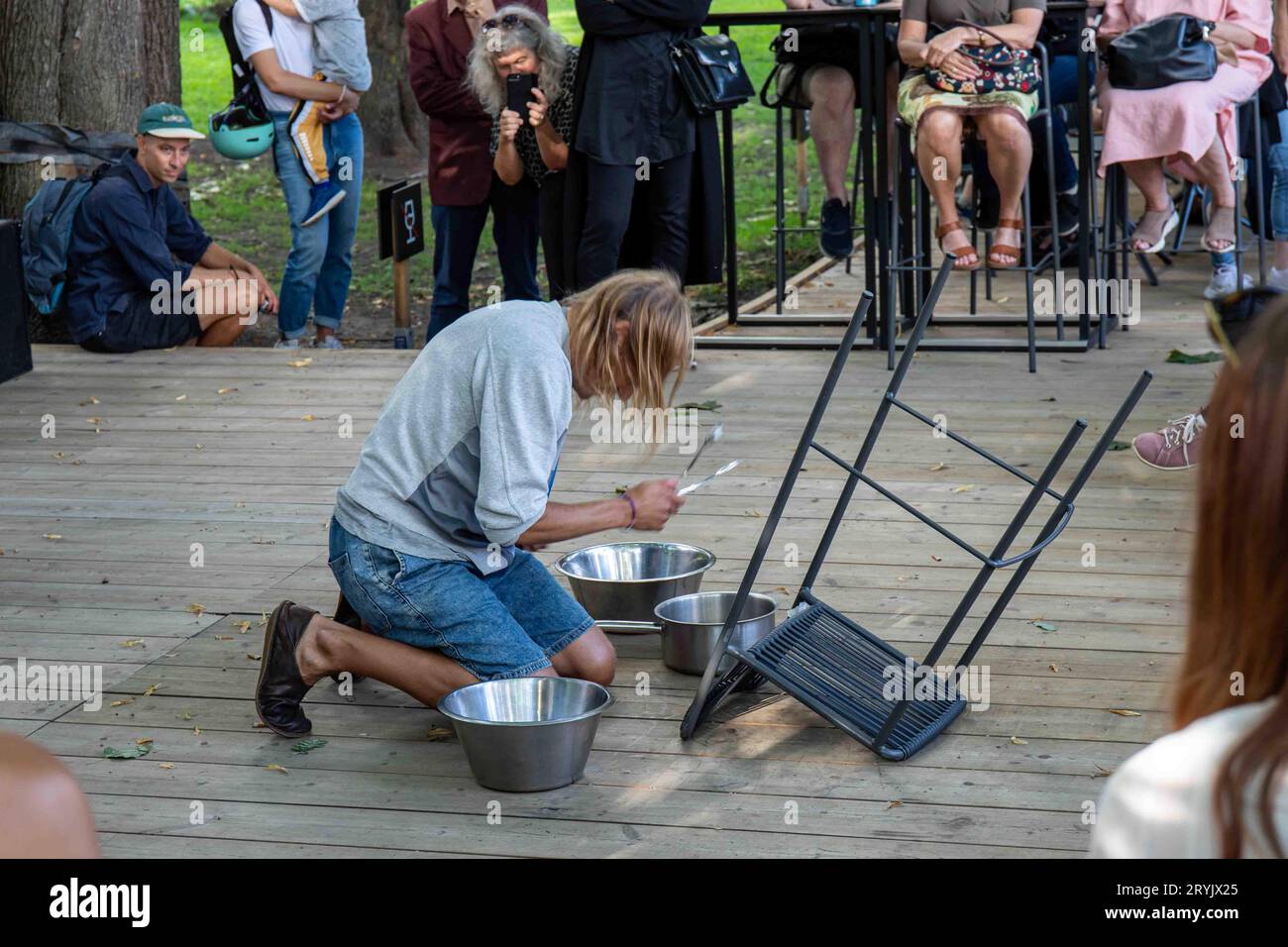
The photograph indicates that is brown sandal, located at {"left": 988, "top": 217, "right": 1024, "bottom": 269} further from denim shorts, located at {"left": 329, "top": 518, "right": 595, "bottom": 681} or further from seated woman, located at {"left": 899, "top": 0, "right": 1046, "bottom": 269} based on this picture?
denim shorts, located at {"left": 329, "top": 518, "right": 595, "bottom": 681}

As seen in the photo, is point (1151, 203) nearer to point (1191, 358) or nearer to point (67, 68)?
point (1191, 358)

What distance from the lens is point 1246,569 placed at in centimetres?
114

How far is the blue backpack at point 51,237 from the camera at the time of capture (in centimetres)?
714

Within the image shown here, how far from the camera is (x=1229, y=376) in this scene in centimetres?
117

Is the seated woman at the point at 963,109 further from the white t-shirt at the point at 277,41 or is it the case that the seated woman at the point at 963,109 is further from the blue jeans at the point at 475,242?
the white t-shirt at the point at 277,41

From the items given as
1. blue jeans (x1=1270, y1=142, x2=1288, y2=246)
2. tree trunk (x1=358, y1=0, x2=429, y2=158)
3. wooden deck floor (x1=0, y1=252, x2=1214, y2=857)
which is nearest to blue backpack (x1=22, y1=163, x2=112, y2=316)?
wooden deck floor (x1=0, y1=252, x2=1214, y2=857)

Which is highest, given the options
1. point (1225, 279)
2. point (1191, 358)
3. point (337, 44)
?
point (337, 44)

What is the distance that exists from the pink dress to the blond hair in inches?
152

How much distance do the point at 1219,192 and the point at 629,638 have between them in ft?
13.1

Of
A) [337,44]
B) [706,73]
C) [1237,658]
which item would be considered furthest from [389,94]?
[1237,658]

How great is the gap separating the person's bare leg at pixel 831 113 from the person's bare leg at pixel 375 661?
4984mm
